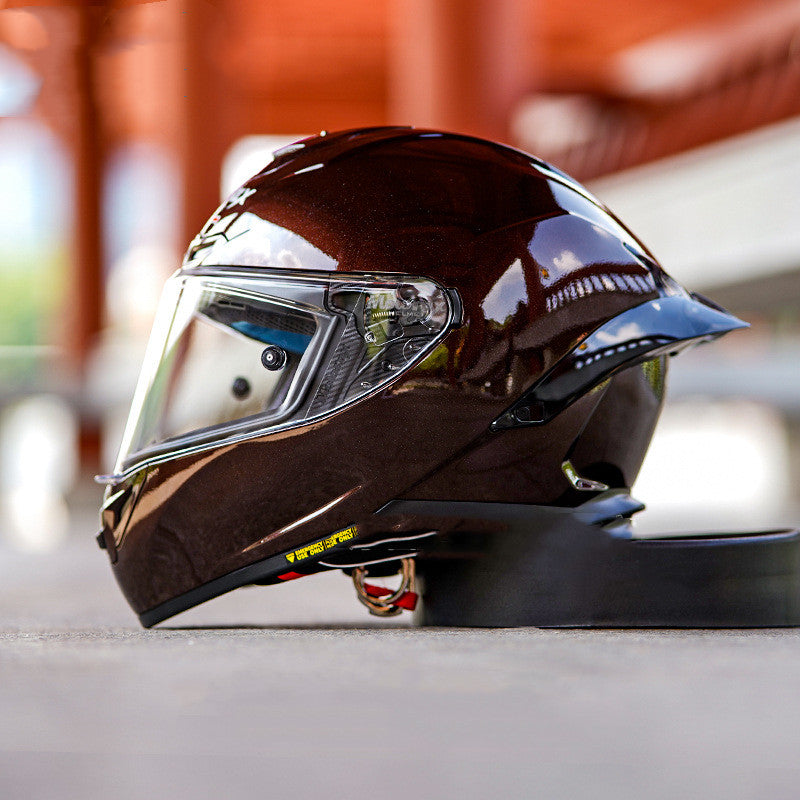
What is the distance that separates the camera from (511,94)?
708cm

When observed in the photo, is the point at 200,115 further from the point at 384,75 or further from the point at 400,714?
the point at 400,714

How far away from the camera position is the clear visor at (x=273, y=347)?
5.49ft

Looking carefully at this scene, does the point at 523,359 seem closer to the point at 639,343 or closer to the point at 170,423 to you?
the point at 639,343

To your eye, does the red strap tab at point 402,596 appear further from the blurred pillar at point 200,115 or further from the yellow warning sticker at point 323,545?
the blurred pillar at point 200,115

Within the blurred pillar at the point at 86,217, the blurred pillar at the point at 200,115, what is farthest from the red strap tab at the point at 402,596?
the blurred pillar at the point at 86,217

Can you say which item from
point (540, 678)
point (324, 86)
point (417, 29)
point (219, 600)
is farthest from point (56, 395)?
point (324, 86)

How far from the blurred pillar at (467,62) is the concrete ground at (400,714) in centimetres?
554

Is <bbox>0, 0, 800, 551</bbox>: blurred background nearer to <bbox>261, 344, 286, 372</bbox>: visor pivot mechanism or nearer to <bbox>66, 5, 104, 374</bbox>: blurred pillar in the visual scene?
<bbox>66, 5, 104, 374</bbox>: blurred pillar

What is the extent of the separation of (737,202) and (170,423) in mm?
5657

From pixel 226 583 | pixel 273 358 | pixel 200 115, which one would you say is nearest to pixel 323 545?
pixel 226 583

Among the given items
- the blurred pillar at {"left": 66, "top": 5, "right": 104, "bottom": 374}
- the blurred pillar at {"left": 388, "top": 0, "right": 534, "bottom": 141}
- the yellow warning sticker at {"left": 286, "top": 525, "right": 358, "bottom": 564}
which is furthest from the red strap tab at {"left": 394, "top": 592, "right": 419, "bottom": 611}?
the blurred pillar at {"left": 66, "top": 5, "right": 104, "bottom": 374}

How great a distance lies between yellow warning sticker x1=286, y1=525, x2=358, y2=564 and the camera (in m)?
1.68

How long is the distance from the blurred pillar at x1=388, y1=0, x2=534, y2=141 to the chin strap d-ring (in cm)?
544

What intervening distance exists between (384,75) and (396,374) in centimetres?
1935
